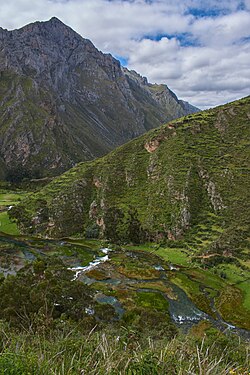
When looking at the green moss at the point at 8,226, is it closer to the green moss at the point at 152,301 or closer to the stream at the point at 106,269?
the stream at the point at 106,269

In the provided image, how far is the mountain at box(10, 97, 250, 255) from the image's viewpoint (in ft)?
324

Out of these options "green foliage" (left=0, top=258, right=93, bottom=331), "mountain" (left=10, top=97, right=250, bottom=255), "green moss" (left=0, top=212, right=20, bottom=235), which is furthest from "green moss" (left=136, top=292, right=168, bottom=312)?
"green moss" (left=0, top=212, right=20, bottom=235)

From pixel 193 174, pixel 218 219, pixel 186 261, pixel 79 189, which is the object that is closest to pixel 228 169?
pixel 193 174

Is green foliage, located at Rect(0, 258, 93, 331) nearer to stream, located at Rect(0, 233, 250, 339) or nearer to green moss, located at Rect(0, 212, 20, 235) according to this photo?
stream, located at Rect(0, 233, 250, 339)

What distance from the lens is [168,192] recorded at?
10956cm

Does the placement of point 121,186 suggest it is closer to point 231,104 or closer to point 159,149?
point 159,149

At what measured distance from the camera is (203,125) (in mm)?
133375

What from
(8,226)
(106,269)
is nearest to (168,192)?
(106,269)

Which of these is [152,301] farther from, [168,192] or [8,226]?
[8,226]

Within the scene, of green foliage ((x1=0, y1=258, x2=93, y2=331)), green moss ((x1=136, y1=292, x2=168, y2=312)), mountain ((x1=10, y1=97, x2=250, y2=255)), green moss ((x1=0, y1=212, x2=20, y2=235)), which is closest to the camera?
green foliage ((x1=0, y1=258, x2=93, y2=331))

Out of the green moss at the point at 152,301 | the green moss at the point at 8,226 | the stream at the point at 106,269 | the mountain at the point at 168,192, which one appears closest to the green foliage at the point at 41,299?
the stream at the point at 106,269

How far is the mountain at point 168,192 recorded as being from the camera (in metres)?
98.8

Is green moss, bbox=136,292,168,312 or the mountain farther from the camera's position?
the mountain

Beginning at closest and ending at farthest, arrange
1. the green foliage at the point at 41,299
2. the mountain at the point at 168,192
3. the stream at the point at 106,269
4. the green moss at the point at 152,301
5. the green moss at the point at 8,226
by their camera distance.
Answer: the green foliage at the point at 41,299
the stream at the point at 106,269
the green moss at the point at 152,301
the mountain at the point at 168,192
the green moss at the point at 8,226
